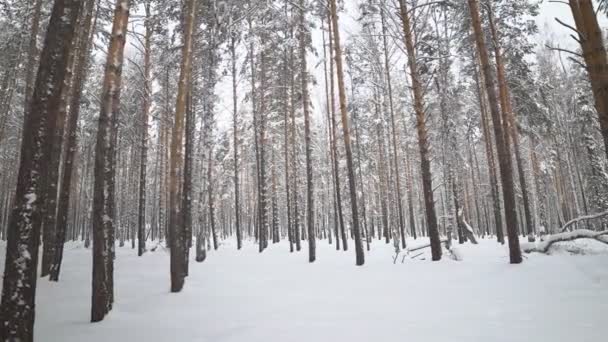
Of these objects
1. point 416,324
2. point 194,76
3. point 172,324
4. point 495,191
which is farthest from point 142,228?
point 495,191

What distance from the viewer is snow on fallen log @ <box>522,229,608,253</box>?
7262 mm

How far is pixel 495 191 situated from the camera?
657 inches

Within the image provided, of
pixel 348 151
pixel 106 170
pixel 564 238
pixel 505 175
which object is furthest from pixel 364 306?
pixel 348 151

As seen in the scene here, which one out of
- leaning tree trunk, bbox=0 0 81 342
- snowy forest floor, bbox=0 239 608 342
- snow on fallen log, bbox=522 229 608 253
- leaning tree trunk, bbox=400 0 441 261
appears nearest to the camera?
leaning tree trunk, bbox=0 0 81 342

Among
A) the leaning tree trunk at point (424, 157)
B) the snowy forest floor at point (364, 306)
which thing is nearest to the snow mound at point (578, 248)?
the snowy forest floor at point (364, 306)

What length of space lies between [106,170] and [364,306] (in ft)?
17.1

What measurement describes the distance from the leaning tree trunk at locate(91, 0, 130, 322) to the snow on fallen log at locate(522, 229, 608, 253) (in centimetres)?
1001

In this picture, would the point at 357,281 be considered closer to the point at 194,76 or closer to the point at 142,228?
the point at 194,76

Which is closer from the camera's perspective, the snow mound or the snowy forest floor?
the snowy forest floor

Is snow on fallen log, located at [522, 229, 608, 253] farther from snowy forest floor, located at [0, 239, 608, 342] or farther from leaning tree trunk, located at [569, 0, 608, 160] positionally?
leaning tree trunk, located at [569, 0, 608, 160]

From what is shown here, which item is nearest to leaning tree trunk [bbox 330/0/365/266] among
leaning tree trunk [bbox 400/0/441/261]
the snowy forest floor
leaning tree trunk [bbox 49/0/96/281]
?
the snowy forest floor

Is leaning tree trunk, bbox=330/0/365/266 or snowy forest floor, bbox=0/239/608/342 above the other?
leaning tree trunk, bbox=330/0/365/266

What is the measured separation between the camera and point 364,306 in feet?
18.0

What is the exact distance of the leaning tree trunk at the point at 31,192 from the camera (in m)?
3.46
